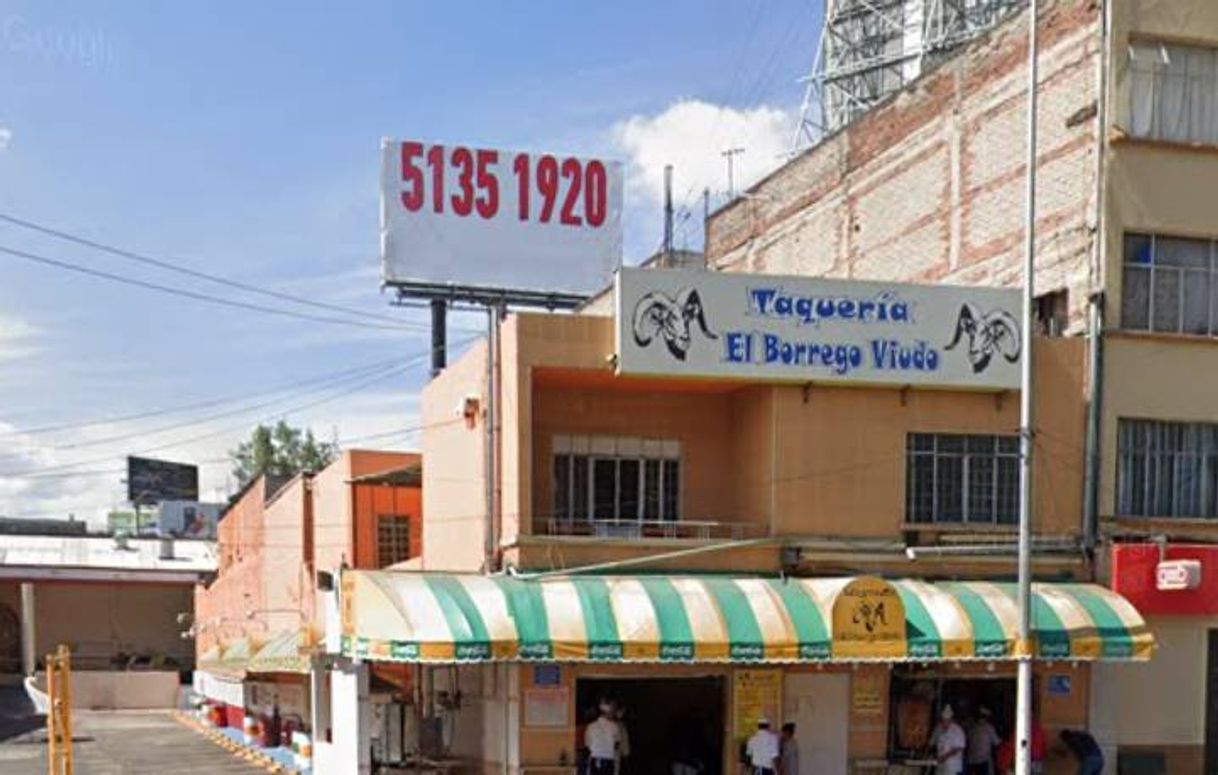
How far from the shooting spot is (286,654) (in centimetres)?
2372

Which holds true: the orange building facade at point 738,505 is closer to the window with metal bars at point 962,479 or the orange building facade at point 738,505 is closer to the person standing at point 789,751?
the window with metal bars at point 962,479

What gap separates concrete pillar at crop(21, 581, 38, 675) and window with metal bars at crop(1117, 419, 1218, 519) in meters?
41.7

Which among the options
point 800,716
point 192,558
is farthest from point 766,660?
point 192,558

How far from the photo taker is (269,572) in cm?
3347

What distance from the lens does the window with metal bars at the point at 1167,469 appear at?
19844 mm

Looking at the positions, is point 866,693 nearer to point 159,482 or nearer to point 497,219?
point 497,219

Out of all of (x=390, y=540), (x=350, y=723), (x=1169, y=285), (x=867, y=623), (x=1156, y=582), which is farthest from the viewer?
(x=390, y=540)

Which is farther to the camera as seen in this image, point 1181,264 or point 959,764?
point 1181,264

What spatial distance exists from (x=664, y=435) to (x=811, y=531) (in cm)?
286

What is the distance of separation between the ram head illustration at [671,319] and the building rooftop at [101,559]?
36.8 meters

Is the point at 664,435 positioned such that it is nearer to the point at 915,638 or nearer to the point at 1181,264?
the point at 915,638

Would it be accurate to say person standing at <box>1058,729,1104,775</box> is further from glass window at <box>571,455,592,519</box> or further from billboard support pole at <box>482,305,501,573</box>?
billboard support pole at <box>482,305,501,573</box>

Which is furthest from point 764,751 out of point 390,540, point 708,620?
point 390,540

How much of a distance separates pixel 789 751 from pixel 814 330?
238 inches
